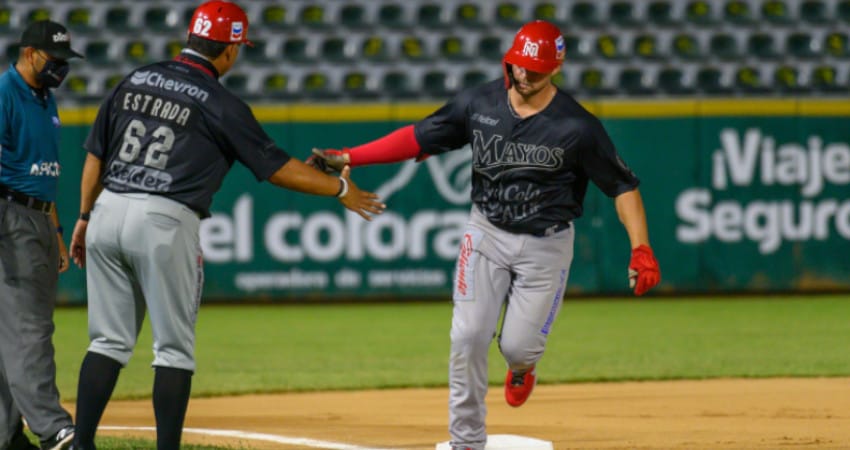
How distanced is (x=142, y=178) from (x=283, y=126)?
29.6 feet

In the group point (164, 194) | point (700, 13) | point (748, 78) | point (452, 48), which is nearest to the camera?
point (164, 194)

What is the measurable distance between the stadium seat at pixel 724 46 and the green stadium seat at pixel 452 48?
2.91m

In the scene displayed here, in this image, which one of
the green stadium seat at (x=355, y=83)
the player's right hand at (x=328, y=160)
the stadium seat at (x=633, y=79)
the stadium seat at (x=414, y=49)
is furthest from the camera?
the stadium seat at (x=414, y=49)

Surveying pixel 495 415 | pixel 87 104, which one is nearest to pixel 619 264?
pixel 87 104

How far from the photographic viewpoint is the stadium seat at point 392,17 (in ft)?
54.4

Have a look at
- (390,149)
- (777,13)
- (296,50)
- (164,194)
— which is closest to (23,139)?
(164,194)

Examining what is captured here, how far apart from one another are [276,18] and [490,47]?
8.65 feet

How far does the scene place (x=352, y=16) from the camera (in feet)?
54.9

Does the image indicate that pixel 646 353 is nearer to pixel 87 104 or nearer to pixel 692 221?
pixel 692 221

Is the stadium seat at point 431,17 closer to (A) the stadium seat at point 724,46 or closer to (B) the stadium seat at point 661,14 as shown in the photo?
(B) the stadium seat at point 661,14

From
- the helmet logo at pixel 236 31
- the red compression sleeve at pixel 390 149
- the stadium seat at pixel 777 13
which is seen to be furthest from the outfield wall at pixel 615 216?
the helmet logo at pixel 236 31

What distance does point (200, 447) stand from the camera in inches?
258

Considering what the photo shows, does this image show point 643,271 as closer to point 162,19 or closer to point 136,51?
point 136,51

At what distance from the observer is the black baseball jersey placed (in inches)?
234
